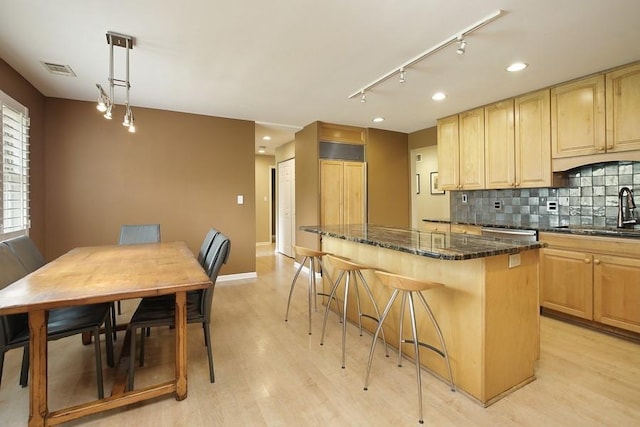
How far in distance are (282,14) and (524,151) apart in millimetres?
3039

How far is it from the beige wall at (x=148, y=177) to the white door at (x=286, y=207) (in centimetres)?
167

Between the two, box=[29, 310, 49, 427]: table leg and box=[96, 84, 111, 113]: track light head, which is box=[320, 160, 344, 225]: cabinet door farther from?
box=[29, 310, 49, 427]: table leg

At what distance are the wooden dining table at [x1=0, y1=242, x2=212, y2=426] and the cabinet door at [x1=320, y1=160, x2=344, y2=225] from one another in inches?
113

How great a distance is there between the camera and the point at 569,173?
350 cm

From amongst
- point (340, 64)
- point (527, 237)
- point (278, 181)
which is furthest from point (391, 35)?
point (278, 181)

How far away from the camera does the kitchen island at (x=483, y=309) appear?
1813 mm

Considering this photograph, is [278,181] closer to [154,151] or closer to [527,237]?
[154,151]

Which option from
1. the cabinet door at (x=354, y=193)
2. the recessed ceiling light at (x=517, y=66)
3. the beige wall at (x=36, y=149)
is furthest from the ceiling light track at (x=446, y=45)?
the beige wall at (x=36, y=149)

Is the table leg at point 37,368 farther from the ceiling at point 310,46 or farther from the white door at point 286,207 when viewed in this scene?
the white door at point 286,207

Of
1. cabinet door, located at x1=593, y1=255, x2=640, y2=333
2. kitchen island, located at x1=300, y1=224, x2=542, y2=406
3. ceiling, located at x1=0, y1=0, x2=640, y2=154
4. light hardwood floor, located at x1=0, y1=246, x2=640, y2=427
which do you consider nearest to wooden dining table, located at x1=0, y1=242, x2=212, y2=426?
light hardwood floor, located at x1=0, y1=246, x2=640, y2=427

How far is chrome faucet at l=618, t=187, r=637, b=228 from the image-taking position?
2961 mm

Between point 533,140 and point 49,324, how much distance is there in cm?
455

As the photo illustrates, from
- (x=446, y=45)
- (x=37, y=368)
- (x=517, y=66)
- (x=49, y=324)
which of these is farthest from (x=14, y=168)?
(x=517, y=66)

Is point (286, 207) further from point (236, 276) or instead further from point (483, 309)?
point (483, 309)
